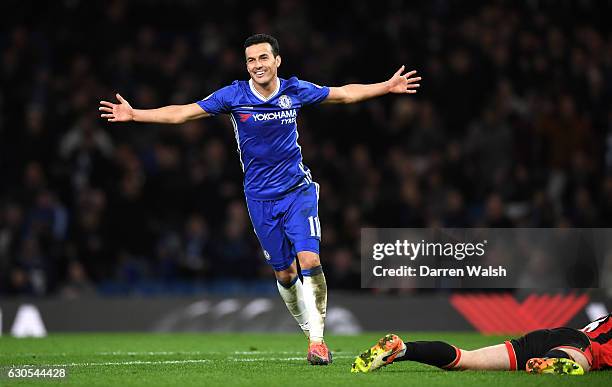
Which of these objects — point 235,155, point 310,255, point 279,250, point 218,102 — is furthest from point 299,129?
point 310,255

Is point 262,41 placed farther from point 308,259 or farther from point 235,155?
point 235,155

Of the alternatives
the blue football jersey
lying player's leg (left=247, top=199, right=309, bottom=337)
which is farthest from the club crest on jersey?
lying player's leg (left=247, top=199, right=309, bottom=337)

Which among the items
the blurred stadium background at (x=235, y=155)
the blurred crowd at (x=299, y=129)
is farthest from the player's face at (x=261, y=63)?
the blurred crowd at (x=299, y=129)

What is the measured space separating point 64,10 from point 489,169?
23.7 feet

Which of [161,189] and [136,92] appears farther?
[136,92]

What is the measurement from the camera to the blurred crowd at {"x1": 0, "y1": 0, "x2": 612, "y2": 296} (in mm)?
15344

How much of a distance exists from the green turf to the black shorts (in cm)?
13

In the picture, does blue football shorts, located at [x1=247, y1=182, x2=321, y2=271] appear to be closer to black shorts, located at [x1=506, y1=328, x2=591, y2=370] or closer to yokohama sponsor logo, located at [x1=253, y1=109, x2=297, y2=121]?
yokohama sponsor logo, located at [x1=253, y1=109, x2=297, y2=121]

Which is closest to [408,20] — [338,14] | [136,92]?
[338,14]

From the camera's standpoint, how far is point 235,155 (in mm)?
16359

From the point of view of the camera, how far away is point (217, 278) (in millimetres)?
15164

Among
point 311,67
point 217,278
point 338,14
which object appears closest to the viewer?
point 217,278

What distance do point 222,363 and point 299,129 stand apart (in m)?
8.28

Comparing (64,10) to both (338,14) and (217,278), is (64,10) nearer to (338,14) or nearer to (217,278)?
(338,14)
